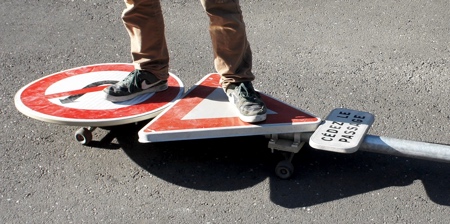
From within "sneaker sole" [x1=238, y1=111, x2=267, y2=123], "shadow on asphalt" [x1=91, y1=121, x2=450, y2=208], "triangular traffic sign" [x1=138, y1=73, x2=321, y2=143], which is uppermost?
"sneaker sole" [x1=238, y1=111, x2=267, y2=123]

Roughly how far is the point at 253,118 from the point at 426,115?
4.28 feet

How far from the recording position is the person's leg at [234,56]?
12.9 feet

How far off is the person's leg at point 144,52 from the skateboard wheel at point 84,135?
0.23 m

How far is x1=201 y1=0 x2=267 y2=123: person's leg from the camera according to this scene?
12.9 feet

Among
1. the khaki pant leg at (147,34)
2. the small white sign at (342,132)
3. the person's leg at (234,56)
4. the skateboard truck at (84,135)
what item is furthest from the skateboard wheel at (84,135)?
the small white sign at (342,132)

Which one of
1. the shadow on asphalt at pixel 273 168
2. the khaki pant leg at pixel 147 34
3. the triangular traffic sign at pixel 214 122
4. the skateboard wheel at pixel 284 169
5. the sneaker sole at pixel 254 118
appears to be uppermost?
the khaki pant leg at pixel 147 34

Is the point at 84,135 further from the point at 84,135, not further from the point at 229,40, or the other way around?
the point at 229,40

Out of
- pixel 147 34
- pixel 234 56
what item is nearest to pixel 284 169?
pixel 234 56

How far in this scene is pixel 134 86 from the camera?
4.40 metres

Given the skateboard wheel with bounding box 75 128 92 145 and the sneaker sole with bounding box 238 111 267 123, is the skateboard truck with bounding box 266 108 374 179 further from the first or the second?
the skateboard wheel with bounding box 75 128 92 145

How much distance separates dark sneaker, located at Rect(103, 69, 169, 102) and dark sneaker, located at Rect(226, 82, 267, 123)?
522 mm

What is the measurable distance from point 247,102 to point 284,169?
1.35 feet

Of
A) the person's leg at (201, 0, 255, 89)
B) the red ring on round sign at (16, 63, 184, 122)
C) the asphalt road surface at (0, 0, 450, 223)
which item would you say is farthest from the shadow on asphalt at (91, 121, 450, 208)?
the person's leg at (201, 0, 255, 89)

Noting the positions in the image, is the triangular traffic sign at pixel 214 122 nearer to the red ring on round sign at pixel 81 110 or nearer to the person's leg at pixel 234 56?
the person's leg at pixel 234 56
